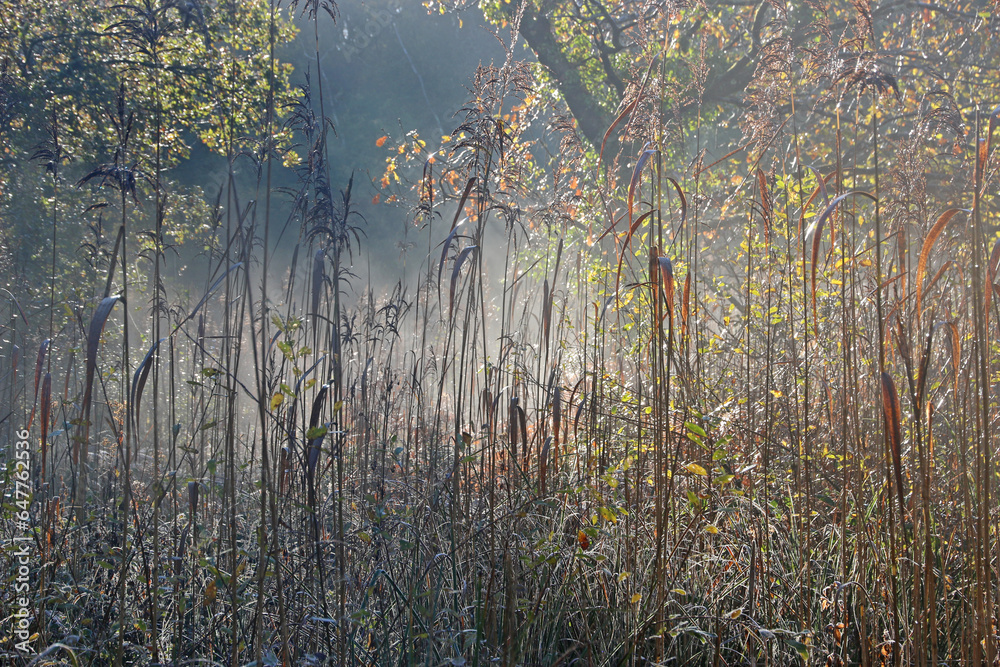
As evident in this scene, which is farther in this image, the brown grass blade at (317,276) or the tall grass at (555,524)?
the brown grass blade at (317,276)

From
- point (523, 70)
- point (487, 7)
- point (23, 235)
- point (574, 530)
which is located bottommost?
point (574, 530)

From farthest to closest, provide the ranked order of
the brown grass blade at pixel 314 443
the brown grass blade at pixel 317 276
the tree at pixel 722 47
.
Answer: the tree at pixel 722 47 < the brown grass blade at pixel 317 276 < the brown grass blade at pixel 314 443

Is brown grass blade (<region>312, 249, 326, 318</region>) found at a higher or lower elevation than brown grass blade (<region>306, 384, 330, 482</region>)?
higher

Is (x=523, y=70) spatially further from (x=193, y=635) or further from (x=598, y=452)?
(x=193, y=635)

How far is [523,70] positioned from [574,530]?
141cm

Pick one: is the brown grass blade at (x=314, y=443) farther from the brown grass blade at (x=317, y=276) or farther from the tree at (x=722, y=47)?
the tree at (x=722, y=47)

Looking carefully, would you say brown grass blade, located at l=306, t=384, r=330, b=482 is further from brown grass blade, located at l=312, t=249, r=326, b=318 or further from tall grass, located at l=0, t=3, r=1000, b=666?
brown grass blade, located at l=312, t=249, r=326, b=318

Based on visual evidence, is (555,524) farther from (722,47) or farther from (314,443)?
(722,47)

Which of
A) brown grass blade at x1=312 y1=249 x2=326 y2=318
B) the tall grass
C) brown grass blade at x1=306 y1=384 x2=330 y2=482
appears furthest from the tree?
brown grass blade at x1=306 y1=384 x2=330 y2=482

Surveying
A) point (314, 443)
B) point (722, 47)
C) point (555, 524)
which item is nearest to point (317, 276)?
point (314, 443)

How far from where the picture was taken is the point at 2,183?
6.00 meters

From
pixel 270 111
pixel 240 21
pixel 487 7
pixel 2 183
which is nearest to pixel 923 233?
pixel 270 111

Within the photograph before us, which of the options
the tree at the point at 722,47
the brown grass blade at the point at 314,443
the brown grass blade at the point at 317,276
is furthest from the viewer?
the tree at the point at 722,47

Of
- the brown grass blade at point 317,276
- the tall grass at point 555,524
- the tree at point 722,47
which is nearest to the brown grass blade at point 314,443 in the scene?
the tall grass at point 555,524
